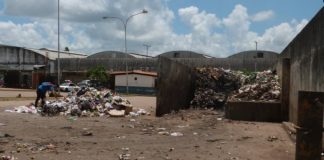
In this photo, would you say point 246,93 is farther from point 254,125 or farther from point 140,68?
point 140,68

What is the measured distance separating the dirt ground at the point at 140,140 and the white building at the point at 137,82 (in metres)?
39.0

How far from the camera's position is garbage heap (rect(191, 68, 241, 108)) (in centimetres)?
2512

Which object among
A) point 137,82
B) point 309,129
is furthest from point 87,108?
point 137,82

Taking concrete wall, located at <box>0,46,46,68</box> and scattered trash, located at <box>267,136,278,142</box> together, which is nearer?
scattered trash, located at <box>267,136,278,142</box>

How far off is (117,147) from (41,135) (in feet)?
8.67

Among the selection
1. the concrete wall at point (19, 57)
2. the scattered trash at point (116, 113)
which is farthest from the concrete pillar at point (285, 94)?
the concrete wall at point (19, 57)

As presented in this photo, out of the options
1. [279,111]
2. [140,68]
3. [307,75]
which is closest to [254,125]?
[279,111]

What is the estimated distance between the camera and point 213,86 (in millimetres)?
26500

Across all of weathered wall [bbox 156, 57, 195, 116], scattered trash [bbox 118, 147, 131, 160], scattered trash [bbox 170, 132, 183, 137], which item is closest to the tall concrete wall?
weathered wall [bbox 156, 57, 195, 116]

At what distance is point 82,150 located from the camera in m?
9.49

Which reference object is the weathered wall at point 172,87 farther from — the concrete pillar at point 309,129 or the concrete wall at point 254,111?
the concrete pillar at point 309,129

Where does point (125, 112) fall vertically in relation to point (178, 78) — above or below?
below

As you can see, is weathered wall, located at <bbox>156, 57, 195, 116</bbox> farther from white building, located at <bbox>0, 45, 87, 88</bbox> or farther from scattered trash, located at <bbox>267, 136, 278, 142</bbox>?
white building, located at <bbox>0, 45, 87, 88</bbox>

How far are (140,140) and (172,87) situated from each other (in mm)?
9574
